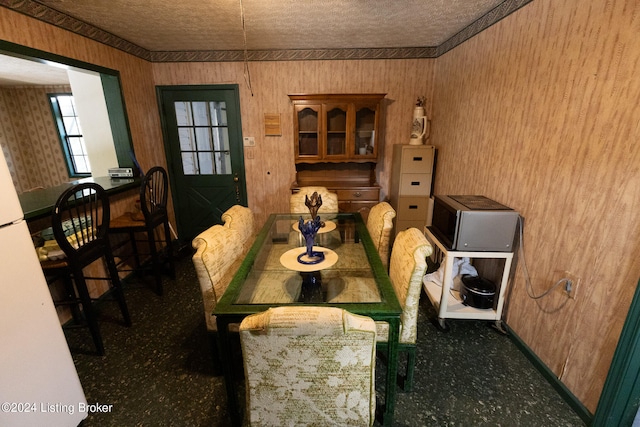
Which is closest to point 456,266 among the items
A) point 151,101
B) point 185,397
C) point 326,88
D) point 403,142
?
point 403,142

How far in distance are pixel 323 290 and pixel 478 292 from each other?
1.23m

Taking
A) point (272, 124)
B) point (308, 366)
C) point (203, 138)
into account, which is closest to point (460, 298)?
point (308, 366)

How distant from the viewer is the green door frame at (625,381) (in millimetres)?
1177

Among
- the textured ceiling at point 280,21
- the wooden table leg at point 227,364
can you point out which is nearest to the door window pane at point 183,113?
the textured ceiling at point 280,21

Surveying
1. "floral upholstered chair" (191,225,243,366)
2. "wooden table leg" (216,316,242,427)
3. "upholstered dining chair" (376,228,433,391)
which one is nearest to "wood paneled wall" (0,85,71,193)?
"floral upholstered chair" (191,225,243,366)

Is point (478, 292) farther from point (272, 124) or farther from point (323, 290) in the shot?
point (272, 124)

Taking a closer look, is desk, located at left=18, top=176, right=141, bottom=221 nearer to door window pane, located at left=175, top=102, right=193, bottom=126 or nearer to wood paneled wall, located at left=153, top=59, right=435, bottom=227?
door window pane, located at left=175, top=102, right=193, bottom=126

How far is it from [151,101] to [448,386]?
A: 394 cm

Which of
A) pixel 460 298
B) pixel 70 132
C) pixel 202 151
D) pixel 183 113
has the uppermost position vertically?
pixel 183 113

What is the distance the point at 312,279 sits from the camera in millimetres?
1563

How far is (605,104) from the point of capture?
128 centimetres

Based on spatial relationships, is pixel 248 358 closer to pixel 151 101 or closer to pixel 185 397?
pixel 185 397

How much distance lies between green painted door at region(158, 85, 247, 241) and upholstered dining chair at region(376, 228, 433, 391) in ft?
8.64

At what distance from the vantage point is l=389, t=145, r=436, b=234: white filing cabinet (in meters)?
3.03
